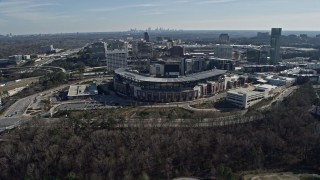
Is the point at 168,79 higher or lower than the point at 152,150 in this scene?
higher

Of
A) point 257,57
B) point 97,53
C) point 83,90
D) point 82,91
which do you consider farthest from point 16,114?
point 257,57

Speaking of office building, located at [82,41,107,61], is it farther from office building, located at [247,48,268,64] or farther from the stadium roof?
office building, located at [247,48,268,64]

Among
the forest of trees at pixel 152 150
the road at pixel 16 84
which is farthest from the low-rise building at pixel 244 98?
the road at pixel 16 84

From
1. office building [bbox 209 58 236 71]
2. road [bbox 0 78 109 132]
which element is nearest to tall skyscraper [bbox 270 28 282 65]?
office building [bbox 209 58 236 71]

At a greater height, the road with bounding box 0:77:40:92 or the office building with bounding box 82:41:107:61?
the office building with bounding box 82:41:107:61

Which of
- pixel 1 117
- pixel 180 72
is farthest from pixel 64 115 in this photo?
pixel 180 72

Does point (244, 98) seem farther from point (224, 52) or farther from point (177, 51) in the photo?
point (177, 51)

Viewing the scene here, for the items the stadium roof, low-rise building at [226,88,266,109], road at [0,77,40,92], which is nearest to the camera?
low-rise building at [226,88,266,109]

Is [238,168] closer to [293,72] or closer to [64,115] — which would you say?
[64,115]
